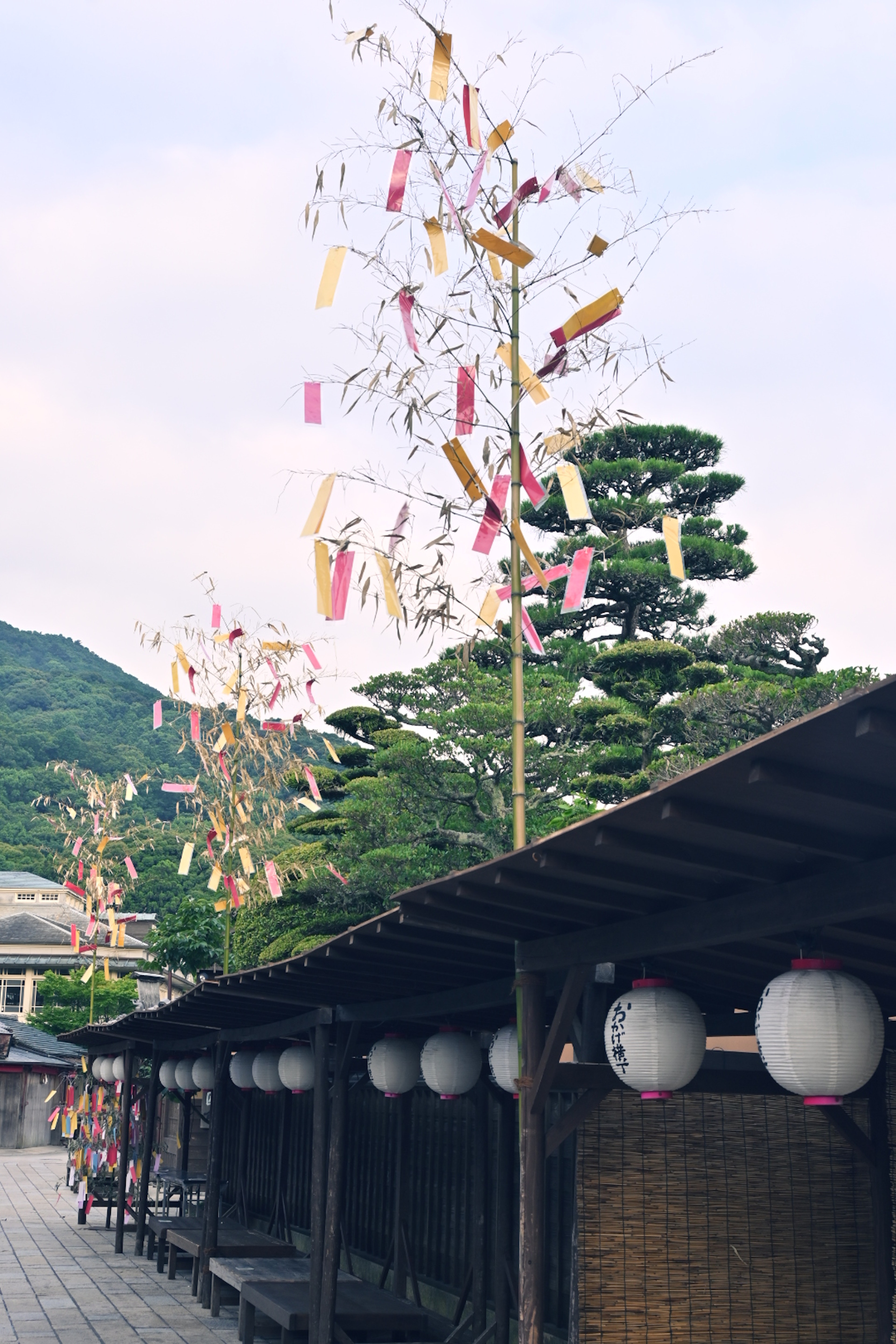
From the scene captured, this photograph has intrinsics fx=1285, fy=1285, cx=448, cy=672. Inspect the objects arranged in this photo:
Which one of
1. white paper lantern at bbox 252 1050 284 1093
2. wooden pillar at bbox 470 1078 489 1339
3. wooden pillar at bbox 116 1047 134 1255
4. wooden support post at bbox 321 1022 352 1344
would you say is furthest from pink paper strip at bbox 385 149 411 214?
wooden pillar at bbox 116 1047 134 1255

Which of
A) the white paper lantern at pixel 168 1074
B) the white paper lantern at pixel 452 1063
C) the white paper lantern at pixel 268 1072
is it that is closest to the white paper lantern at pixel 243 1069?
the white paper lantern at pixel 268 1072

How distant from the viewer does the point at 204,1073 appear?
13.6 m

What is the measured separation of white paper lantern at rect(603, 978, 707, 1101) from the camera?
4613 millimetres

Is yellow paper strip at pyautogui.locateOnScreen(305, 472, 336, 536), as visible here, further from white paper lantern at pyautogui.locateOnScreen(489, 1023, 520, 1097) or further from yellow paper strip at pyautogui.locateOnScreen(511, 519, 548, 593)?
white paper lantern at pyautogui.locateOnScreen(489, 1023, 520, 1097)

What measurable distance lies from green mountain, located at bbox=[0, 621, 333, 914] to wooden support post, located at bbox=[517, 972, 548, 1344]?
155 ft

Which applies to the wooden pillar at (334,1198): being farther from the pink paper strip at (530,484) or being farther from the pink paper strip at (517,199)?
the pink paper strip at (517,199)

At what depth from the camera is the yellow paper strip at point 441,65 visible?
546cm

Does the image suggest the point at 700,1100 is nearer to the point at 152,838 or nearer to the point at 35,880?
the point at 152,838

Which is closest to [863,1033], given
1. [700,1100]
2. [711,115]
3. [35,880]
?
[700,1100]

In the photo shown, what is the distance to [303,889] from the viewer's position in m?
22.5

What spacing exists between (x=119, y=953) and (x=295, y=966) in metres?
58.2

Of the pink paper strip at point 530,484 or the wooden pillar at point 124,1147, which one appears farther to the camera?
the wooden pillar at point 124,1147

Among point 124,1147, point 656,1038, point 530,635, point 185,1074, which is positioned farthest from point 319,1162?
point 124,1147

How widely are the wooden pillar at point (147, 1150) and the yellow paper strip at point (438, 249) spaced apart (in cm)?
1188
